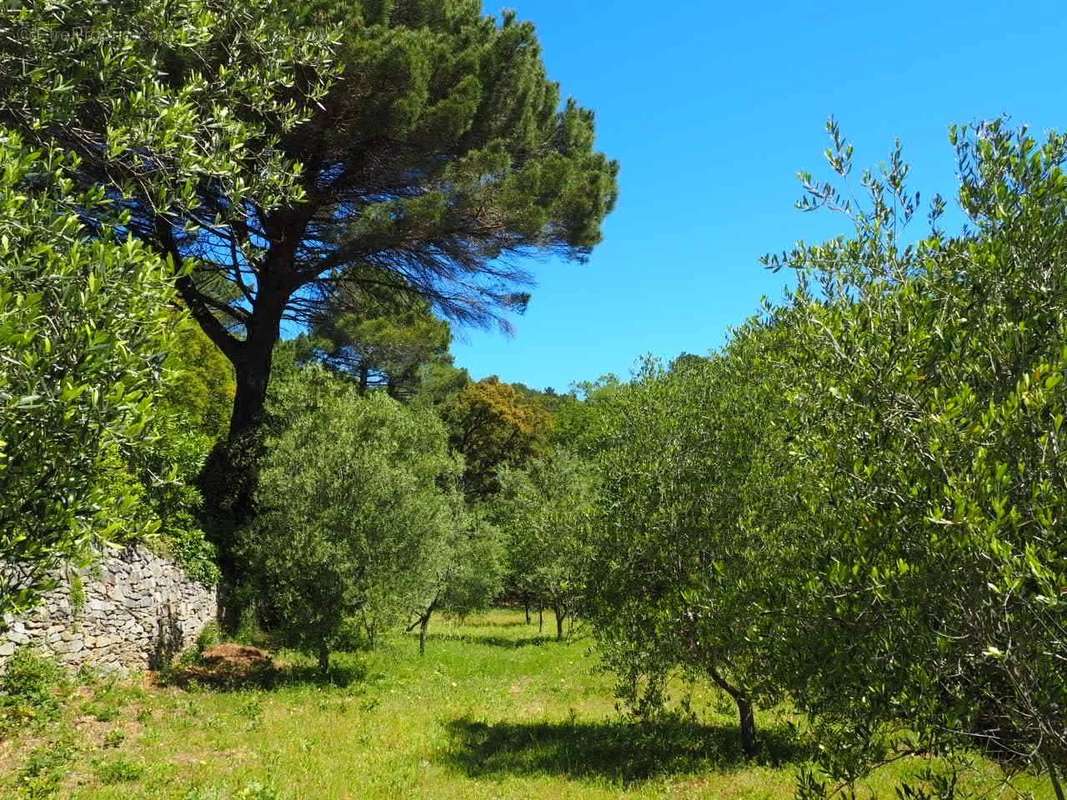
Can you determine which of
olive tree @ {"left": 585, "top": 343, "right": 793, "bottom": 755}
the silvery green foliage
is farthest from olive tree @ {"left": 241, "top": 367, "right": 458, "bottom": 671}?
the silvery green foliage

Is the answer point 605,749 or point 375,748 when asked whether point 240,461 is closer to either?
point 375,748

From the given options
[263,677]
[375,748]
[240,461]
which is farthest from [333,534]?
[375,748]

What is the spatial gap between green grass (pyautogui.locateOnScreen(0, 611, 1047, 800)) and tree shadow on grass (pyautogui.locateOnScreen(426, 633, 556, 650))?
11.7 metres

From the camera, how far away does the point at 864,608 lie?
190 inches

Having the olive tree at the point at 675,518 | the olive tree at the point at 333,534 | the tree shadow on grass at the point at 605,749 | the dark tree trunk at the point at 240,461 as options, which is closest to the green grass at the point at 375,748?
the tree shadow on grass at the point at 605,749

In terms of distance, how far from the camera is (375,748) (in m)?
12.4

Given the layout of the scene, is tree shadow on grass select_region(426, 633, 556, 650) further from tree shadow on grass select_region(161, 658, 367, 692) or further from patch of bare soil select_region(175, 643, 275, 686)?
patch of bare soil select_region(175, 643, 275, 686)

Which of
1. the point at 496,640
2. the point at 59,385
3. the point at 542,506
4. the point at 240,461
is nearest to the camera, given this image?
the point at 59,385

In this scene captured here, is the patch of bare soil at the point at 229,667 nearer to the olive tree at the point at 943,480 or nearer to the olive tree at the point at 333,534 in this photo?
the olive tree at the point at 333,534

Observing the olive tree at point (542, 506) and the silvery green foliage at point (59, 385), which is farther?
Result: the olive tree at point (542, 506)

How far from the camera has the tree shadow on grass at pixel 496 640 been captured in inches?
1177

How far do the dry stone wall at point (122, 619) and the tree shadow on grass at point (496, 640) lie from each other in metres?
13.6

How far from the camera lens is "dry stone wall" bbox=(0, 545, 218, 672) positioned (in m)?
13.2

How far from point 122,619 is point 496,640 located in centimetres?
1924
